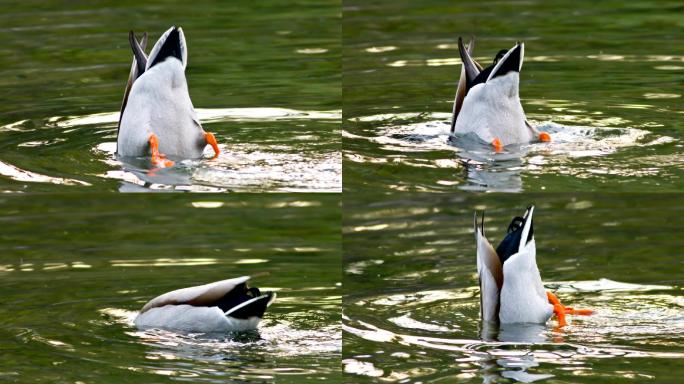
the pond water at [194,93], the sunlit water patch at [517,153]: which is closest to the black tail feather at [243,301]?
the pond water at [194,93]

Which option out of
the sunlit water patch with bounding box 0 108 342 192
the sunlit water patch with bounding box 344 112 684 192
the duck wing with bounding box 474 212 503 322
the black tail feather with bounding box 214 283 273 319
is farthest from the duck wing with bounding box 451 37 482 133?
the black tail feather with bounding box 214 283 273 319

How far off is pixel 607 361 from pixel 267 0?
7.55m

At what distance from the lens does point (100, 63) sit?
40.6 ft

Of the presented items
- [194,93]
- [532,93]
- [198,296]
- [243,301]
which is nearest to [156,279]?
[198,296]

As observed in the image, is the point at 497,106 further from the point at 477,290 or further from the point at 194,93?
the point at 194,93

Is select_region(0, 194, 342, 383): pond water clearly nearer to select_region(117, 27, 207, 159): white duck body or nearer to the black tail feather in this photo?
the black tail feather

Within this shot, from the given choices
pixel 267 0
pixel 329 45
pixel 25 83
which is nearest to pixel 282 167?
pixel 25 83

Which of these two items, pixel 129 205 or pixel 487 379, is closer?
pixel 487 379

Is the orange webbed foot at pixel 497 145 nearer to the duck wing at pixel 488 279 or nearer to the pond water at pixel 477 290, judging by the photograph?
the duck wing at pixel 488 279

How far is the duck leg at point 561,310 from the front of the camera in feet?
29.5

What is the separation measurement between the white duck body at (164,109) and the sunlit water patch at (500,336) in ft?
4.30

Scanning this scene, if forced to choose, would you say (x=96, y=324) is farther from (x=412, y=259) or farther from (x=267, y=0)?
(x=267, y=0)

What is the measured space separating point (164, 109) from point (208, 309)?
1119 millimetres

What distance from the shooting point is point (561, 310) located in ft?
29.5
